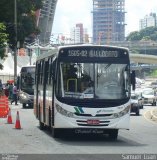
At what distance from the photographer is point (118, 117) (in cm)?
1941

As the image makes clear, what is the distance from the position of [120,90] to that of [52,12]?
122 m

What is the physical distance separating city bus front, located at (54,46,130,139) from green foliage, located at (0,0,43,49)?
141ft

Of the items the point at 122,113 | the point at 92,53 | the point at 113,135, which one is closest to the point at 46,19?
the point at 113,135

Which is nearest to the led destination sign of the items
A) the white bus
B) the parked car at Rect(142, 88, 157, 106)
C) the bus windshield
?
the white bus

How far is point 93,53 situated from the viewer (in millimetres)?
19844

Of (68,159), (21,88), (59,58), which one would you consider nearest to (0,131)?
(59,58)

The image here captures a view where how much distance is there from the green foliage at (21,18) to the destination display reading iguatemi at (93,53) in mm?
42779

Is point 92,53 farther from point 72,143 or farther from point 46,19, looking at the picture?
point 46,19

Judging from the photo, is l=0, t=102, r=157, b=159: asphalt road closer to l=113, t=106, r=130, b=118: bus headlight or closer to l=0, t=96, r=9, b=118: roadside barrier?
l=113, t=106, r=130, b=118: bus headlight

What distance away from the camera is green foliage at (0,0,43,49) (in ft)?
209

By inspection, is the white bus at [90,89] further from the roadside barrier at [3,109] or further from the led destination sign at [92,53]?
the roadside barrier at [3,109]

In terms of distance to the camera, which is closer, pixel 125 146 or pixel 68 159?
pixel 68 159

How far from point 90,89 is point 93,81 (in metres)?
0.27

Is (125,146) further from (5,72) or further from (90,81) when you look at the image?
(5,72)
